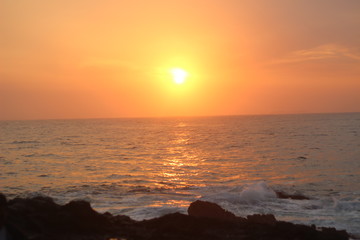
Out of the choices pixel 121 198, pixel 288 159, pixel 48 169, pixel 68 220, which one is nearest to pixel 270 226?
pixel 68 220

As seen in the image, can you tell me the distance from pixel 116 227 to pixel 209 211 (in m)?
3.64

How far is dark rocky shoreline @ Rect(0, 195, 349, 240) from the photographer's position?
1052 centimetres

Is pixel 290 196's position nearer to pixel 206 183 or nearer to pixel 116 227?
pixel 206 183

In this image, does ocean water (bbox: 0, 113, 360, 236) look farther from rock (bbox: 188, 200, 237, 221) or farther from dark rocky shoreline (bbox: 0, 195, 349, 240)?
dark rocky shoreline (bbox: 0, 195, 349, 240)

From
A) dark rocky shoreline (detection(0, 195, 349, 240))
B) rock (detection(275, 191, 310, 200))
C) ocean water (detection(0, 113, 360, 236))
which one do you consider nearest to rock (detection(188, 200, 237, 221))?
dark rocky shoreline (detection(0, 195, 349, 240))

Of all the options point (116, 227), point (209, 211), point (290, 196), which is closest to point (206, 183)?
point (290, 196)

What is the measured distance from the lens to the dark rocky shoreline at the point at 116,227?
10516 millimetres

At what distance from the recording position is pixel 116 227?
11.7 m

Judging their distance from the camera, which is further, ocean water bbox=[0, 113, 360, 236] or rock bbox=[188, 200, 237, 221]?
ocean water bbox=[0, 113, 360, 236]

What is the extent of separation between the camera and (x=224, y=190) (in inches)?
928

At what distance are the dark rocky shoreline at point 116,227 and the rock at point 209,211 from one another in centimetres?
72

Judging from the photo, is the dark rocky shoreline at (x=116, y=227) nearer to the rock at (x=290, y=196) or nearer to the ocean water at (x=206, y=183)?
the ocean water at (x=206, y=183)

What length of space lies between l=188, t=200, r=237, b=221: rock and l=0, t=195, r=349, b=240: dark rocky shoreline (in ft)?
2.36

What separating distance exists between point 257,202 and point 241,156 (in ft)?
83.8
